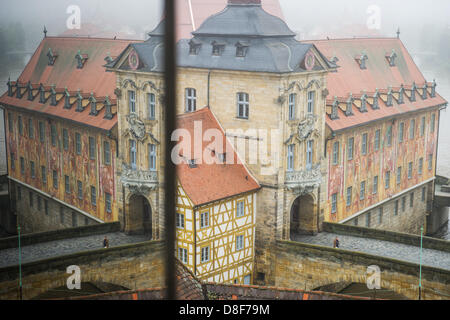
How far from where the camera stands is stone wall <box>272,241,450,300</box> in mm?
9188

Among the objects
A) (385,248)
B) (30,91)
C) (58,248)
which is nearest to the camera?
(58,248)

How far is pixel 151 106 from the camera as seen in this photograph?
34.3 feet

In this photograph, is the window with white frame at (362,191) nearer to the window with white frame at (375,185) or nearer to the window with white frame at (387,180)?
the window with white frame at (375,185)

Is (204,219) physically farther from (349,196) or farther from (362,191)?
(362,191)

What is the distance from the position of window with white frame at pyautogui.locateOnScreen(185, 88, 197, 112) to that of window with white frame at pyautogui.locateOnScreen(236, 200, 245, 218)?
5.50ft

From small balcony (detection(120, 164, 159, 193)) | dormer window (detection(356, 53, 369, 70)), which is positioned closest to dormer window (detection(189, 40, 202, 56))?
small balcony (detection(120, 164, 159, 193))

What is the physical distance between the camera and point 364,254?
31.8 ft

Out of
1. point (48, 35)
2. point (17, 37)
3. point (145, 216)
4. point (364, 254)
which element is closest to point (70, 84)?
point (48, 35)

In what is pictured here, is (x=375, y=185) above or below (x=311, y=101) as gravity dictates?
below

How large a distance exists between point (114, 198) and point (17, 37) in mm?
2973

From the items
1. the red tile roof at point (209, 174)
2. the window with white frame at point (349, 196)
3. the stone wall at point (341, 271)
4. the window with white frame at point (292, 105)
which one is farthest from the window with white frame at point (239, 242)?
the window with white frame at point (349, 196)

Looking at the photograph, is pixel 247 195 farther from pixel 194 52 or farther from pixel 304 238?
pixel 194 52

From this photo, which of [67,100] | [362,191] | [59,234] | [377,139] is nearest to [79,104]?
[67,100]

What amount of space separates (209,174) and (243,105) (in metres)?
1.28
